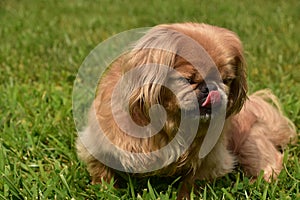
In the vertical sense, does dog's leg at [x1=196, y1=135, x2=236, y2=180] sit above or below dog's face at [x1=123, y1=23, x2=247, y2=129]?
below

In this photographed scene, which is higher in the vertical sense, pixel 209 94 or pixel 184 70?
pixel 184 70

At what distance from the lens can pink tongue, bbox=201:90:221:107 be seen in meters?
2.51

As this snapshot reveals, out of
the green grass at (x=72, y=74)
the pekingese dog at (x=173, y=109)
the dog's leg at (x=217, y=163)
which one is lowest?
the green grass at (x=72, y=74)

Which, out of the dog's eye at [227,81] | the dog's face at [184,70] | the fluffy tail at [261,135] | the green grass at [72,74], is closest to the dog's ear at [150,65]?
the dog's face at [184,70]

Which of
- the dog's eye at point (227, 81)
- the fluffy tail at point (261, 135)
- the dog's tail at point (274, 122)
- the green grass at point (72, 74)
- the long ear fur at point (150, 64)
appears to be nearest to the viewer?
the long ear fur at point (150, 64)

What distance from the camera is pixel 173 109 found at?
8.46 feet

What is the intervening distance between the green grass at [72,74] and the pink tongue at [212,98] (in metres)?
0.54

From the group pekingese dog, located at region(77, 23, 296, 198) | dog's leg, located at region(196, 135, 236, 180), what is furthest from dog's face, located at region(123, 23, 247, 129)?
dog's leg, located at region(196, 135, 236, 180)

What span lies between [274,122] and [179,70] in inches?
52.4

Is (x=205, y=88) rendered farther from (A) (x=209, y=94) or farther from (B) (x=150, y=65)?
(B) (x=150, y=65)

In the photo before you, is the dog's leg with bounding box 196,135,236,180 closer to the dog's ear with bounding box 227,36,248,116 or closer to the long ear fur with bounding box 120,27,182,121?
the dog's ear with bounding box 227,36,248,116

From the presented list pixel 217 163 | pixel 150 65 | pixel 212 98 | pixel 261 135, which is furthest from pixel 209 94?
pixel 261 135

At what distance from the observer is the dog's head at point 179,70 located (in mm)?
2488

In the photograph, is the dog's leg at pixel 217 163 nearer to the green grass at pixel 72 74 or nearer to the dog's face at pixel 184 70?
the green grass at pixel 72 74
